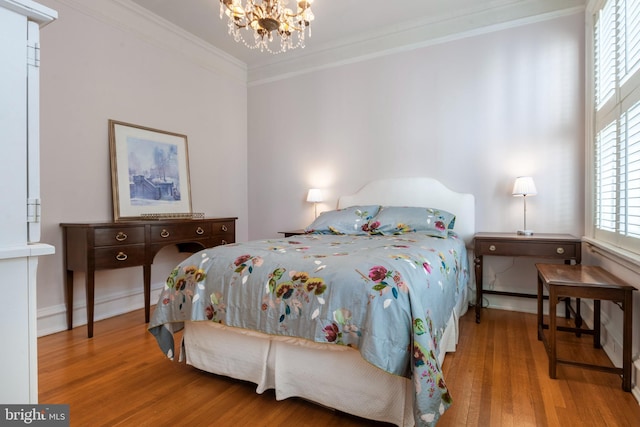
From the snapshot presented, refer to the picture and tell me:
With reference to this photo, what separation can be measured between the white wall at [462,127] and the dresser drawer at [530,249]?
1.68 ft

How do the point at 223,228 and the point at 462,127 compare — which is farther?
the point at 223,228

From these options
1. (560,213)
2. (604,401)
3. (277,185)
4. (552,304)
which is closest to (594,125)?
(560,213)

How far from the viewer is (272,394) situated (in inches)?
69.6

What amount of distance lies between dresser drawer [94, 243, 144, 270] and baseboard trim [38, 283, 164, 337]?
1.82 feet

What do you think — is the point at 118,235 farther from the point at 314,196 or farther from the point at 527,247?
the point at 527,247

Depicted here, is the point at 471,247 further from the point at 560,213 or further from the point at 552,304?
the point at 552,304

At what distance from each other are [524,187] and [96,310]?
12.2ft

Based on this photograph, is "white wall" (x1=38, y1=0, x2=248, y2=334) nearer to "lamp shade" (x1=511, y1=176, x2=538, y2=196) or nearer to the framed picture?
the framed picture

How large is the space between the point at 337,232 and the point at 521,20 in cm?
250

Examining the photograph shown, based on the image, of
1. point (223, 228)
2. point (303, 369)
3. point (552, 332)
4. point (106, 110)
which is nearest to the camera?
point (303, 369)

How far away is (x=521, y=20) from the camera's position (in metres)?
3.14

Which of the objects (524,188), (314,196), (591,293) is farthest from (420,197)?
(591,293)

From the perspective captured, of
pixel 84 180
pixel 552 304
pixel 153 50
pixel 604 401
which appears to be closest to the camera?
pixel 604 401

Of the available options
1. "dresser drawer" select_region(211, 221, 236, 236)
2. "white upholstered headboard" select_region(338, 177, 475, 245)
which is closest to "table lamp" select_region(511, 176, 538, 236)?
"white upholstered headboard" select_region(338, 177, 475, 245)
